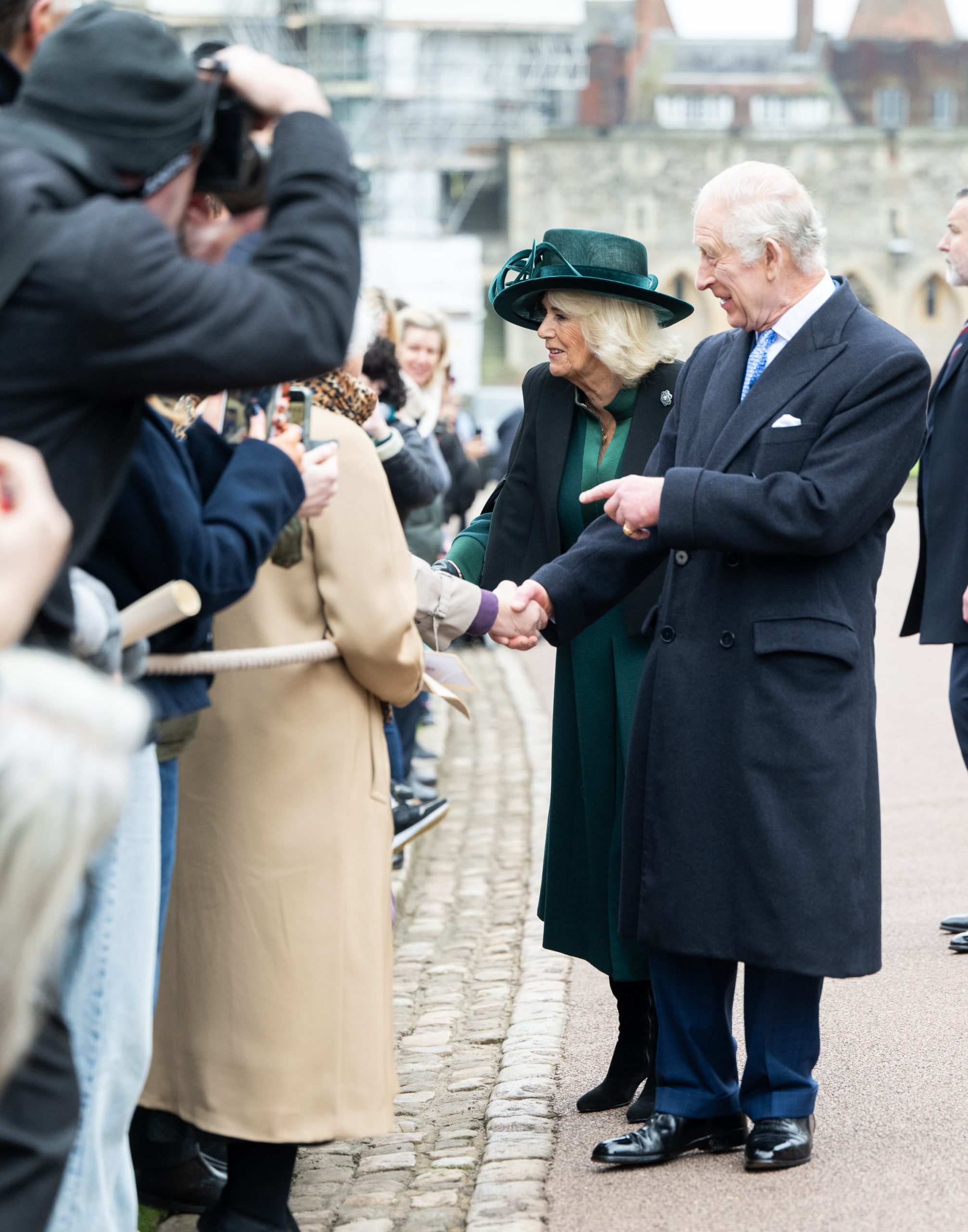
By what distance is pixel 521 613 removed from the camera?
4.14 m

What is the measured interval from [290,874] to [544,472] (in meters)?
1.58

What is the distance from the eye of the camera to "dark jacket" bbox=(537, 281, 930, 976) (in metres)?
3.58

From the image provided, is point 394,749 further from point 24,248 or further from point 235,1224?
point 24,248

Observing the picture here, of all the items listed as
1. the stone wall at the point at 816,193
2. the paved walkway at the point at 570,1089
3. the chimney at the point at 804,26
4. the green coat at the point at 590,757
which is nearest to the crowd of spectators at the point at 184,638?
the green coat at the point at 590,757

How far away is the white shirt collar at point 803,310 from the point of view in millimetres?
3779

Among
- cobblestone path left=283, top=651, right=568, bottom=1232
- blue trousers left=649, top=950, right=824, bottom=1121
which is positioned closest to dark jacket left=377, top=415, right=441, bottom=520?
cobblestone path left=283, top=651, right=568, bottom=1232

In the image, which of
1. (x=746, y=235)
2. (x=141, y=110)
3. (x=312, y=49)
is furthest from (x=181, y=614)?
(x=312, y=49)

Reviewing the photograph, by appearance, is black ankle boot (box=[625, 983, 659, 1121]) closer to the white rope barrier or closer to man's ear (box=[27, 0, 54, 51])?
the white rope barrier

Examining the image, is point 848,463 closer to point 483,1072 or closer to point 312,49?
point 483,1072

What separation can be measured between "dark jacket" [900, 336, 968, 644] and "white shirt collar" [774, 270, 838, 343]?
2009 mm

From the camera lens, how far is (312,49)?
164 feet

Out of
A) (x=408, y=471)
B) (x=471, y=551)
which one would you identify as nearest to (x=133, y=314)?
(x=471, y=551)

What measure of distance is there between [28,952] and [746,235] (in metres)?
2.54

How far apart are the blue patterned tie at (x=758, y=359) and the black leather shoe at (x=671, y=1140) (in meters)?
1.63
